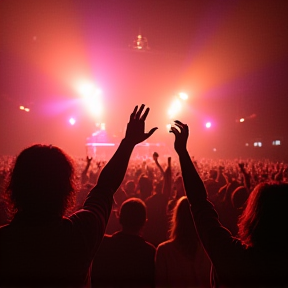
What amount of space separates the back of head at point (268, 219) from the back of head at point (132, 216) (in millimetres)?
1439

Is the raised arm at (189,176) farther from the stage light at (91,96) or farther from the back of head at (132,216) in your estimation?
the stage light at (91,96)

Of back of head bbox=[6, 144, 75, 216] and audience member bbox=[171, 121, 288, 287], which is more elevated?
back of head bbox=[6, 144, 75, 216]

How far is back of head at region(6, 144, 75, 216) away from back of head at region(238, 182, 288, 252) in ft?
3.39

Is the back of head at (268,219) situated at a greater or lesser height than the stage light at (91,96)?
lesser

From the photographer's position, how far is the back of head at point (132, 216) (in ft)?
9.33

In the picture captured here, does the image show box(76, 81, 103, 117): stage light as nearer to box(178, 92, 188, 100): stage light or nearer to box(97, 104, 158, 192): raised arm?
box(178, 92, 188, 100): stage light

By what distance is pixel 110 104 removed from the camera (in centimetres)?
3634

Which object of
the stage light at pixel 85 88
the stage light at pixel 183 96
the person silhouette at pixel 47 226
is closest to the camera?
the person silhouette at pixel 47 226

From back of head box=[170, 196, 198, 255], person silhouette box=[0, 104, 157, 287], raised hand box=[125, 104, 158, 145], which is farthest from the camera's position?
back of head box=[170, 196, 198, 255]

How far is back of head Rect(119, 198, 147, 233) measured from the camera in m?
2.84

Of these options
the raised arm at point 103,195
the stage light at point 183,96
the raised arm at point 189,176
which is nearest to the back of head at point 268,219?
the raised arm at point 189,176

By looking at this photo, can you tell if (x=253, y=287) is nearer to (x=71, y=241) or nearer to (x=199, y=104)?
(x=71, y=241)

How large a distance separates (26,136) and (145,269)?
2451 cm

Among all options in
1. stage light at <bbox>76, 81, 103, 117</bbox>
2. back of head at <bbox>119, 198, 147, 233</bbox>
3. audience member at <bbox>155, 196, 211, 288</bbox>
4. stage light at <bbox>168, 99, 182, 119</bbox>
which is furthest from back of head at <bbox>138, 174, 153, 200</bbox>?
stage light at <bbox>168, 99, 182, 119</bbox>
